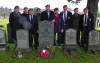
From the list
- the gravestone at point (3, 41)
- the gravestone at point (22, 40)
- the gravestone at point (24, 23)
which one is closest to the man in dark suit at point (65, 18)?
the gravestone at point (24, 23)

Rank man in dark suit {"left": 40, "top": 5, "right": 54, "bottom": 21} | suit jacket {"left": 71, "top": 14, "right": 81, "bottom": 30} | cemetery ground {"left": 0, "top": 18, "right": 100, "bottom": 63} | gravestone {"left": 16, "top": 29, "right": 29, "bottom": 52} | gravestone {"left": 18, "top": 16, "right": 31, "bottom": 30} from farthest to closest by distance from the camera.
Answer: suit jacket {"left": 71, "top": 14, "right": 81, "bottom": 30} → man in dark suit {"left": 40, "top": 5, "right": 54, "bottom": 21} → gravestone {"left": 18, "top": 16, "right": 31, "bottom": 30} → gravestone {"left": 16, "top": 29, "right": 29, "bottom": 52} → cemetery ground {"left": 0, "top": 18, "right": 100, "bottom": 63}

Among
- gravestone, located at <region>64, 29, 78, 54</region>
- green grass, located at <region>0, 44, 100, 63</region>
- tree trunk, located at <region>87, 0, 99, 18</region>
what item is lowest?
Result: green grass, located at <region>0, 44, 100, 63</region>

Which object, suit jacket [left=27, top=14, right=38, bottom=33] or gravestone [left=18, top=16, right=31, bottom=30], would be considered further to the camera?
suit jacket [left=27, top=14, right=38, bottom=33]

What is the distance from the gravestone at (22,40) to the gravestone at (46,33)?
2.31ft

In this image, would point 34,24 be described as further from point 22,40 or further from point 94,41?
point 94,41

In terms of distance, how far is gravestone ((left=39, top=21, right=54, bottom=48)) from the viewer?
5969 mm

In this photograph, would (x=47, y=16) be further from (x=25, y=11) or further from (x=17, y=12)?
(x=17, y=12)

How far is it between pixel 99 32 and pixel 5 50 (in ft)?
16.5

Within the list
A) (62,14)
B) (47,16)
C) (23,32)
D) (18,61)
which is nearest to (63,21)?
(62,14)

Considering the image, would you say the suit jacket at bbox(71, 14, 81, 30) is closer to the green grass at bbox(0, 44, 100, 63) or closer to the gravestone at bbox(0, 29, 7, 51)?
the green grass at bbox(0, 44, 100, 63)

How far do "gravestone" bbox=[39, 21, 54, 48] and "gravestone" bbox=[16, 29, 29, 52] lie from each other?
705 mm

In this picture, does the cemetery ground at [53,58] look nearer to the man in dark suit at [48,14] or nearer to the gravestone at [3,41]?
the gravestone at [3,41]

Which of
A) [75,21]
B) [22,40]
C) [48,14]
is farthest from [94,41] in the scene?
[22,40]

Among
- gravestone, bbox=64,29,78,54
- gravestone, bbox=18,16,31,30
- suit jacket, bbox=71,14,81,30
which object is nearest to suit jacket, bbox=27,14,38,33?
gravestone, bbox=18,16,31,30
